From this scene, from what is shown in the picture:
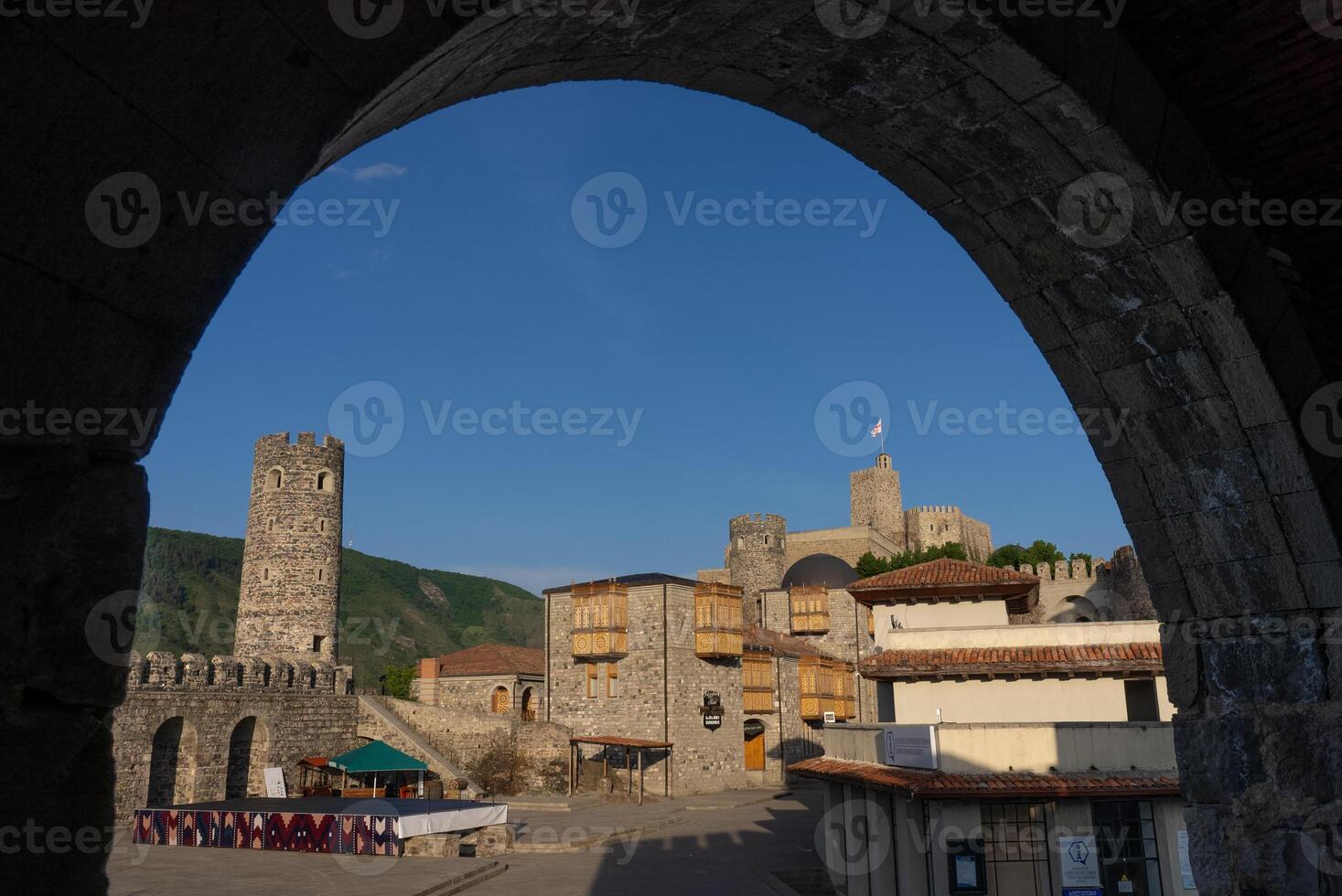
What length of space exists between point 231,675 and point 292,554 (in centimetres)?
801

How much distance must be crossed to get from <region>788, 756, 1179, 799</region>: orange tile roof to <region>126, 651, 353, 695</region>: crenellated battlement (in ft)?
63.2

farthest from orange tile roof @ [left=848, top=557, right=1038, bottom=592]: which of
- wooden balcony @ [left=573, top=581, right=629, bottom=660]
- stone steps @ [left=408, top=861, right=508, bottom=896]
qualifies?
wooden balcony @ [left=573, top=581, right=629, bottom=660]

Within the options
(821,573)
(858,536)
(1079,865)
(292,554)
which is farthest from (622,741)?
(858,536)

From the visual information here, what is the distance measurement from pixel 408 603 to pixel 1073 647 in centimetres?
8424

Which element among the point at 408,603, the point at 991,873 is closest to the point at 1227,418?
the point at 991,873

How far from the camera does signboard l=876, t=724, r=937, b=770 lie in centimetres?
1603

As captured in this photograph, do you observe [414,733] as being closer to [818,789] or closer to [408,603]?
[818,789]

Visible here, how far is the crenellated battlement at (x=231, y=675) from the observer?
26.1 meters

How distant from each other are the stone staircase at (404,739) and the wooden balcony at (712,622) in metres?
8.53

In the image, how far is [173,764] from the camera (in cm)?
2736

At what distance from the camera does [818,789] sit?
1371 inches

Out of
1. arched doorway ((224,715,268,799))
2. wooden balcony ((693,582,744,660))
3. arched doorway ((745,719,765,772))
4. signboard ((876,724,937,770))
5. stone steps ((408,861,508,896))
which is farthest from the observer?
arched doorway ((745,719,765,772))

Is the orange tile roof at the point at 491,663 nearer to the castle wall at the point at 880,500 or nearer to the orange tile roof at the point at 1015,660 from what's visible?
the orange tile roof at the point at 1015,660

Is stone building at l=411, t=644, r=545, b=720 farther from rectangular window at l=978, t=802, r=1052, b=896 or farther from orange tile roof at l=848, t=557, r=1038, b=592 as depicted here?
rectangular window at l=978, t=802, r=1052, b=896
